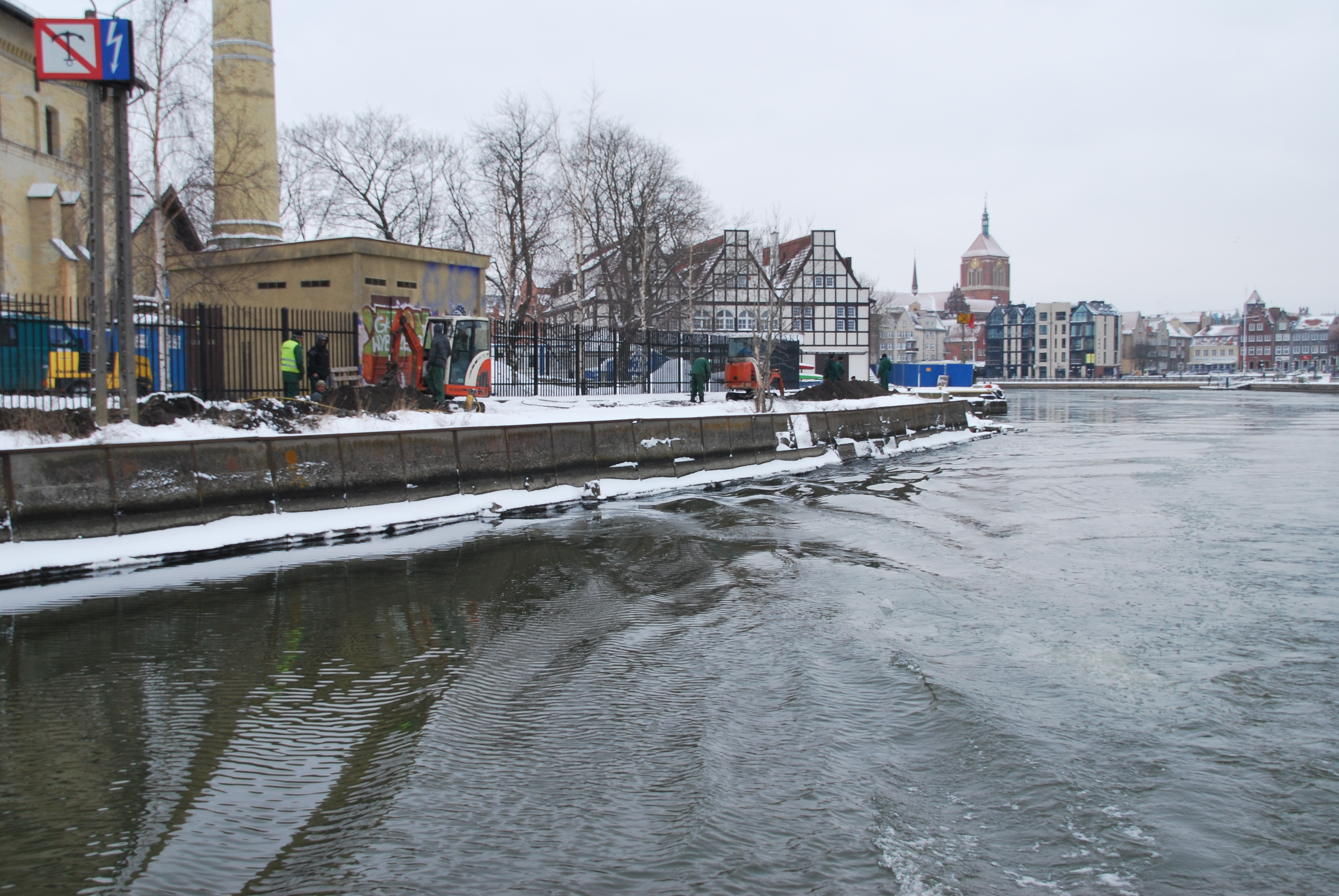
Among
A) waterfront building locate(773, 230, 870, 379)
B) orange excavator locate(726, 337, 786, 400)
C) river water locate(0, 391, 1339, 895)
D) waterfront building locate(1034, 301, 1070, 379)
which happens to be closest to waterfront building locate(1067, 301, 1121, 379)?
waterfront building locate(1034, 301, 1070, 379)

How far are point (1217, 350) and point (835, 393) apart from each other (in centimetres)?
18149

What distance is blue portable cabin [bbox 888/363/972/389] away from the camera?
52.0 metres

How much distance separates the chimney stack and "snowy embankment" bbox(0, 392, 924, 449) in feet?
31.6

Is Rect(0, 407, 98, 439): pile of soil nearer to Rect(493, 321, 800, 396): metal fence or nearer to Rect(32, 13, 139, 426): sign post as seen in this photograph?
Rect(32, 13, 139, 426): sign post

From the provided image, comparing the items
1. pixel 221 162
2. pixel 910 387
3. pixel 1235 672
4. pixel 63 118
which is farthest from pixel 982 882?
pixel 910 387

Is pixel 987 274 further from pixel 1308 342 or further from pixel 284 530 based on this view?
pixel 284 530

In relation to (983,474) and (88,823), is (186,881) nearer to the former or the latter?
(88,823)

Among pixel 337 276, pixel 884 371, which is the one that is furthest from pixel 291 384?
pixel 884 371

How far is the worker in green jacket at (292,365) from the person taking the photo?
18.7 meters

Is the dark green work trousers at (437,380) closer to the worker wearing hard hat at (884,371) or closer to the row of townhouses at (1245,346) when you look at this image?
the worker wearing hard hat at (884,371)

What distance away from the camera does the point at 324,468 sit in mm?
12992

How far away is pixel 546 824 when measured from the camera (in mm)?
4301

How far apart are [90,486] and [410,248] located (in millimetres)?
14385

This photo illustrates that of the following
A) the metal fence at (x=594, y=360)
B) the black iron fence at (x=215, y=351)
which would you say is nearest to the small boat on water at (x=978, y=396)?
the metal fence at (x=594, y=360)
